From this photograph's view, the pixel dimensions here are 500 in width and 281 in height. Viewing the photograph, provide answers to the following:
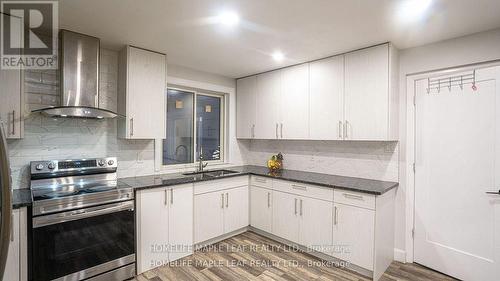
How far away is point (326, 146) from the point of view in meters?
3.44

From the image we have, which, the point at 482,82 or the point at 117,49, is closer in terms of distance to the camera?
the point at 482,82

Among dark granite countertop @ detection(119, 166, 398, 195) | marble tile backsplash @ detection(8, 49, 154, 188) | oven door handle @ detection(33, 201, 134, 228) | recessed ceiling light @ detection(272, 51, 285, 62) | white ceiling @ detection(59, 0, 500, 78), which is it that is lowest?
oven door handle @ detection(33, 201, 134, 228)

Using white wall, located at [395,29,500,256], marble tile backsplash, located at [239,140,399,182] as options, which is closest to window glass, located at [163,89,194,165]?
marble tile backsplash, located at [239,140,399,182]

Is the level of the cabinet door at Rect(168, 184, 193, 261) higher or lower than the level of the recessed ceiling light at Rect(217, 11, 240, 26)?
lower

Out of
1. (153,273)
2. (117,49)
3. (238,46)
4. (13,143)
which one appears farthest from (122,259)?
(238,46)

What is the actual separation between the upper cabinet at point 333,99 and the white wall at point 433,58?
15 cm

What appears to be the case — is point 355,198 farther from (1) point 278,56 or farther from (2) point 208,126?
(2) point 208,126

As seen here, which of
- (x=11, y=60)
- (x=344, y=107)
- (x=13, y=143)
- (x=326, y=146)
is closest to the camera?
(x=11, y=60)

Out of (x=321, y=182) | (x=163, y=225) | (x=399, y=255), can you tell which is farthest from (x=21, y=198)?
(x=399, y=255)

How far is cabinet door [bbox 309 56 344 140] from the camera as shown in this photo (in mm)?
2953

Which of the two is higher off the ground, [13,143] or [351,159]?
[13,143]

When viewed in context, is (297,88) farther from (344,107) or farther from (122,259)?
(122,259)

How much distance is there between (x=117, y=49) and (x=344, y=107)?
2744 millimetres

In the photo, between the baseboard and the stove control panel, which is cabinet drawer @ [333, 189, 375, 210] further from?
the stove control panel
